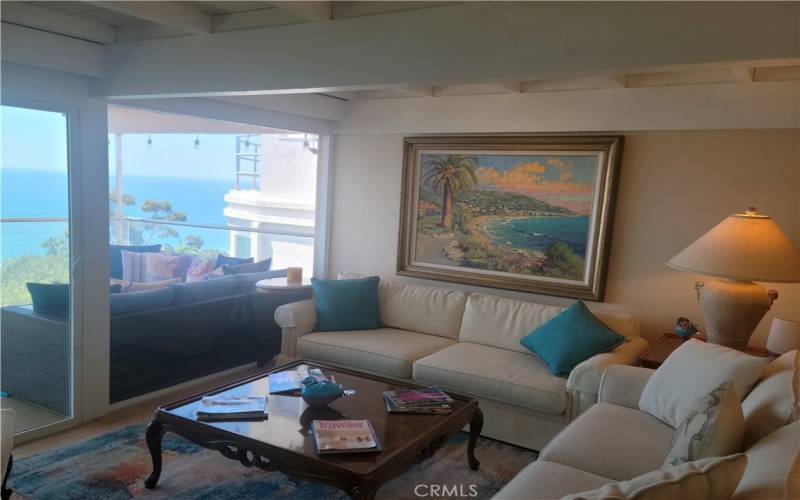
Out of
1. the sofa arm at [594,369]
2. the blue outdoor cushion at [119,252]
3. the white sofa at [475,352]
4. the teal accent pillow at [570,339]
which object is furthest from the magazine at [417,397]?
the blue outdoor cushion at [119,252]

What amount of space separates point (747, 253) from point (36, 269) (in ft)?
12.6

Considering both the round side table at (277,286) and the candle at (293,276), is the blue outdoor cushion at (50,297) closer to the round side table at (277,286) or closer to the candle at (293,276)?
the round side table at (277,286)

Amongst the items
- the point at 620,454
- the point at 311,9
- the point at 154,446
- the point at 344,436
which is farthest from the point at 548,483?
the point at 311,9

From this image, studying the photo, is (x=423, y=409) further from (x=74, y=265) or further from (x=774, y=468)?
(x=74, y=265)

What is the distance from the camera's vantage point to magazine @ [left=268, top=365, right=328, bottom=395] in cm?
297

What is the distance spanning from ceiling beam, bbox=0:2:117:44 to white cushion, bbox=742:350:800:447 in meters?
3.57

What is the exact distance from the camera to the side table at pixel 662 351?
3152 mm

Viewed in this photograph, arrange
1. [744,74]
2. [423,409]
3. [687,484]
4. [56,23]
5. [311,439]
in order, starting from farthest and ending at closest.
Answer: [744,74]
[56,23]
[423,409]
[311,439]
[687,484]

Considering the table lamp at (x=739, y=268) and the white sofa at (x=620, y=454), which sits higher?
the table lamp at (x=739, y=268)

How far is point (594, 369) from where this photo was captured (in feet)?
10.3

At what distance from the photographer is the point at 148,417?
3559 mm

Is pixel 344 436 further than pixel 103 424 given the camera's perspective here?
No

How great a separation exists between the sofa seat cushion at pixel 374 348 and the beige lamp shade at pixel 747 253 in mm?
A: 1717

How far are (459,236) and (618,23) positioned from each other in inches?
105
